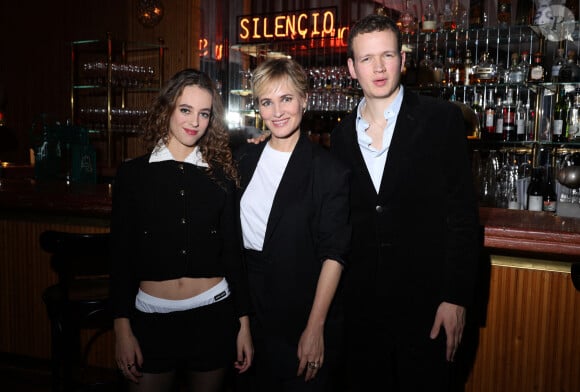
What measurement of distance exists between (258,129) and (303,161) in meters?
4.06

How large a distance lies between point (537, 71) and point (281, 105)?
3.25 metres

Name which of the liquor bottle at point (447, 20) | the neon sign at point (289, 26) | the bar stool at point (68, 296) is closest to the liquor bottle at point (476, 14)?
the liquor bottle at point (447, 20)

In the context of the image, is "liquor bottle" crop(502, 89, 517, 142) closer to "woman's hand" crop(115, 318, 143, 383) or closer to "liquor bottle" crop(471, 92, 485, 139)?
"liquor bottle" crop(471, 92, 485, 139)

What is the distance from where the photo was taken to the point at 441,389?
1.89 metres

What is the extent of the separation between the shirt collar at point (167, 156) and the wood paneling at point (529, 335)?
54.0 inches

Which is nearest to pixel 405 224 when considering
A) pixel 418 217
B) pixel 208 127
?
pixel 418 217

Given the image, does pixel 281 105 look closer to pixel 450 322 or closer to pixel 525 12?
pixel 450 322

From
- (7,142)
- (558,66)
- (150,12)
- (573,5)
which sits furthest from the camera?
(7,142)

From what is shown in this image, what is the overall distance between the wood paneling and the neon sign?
4453 mm

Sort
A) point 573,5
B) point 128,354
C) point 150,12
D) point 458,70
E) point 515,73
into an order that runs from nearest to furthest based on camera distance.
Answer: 1. point 128,354
2. point 515,73
3. point 573,5
4. point 458,70
5. point 150,12

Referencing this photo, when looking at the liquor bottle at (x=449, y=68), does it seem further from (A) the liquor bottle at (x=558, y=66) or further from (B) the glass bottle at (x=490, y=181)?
(B) the glass bottle at (x=490, y=181)

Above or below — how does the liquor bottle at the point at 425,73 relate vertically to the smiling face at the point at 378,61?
above

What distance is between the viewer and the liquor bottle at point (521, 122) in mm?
4539

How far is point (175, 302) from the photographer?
1790 mm
